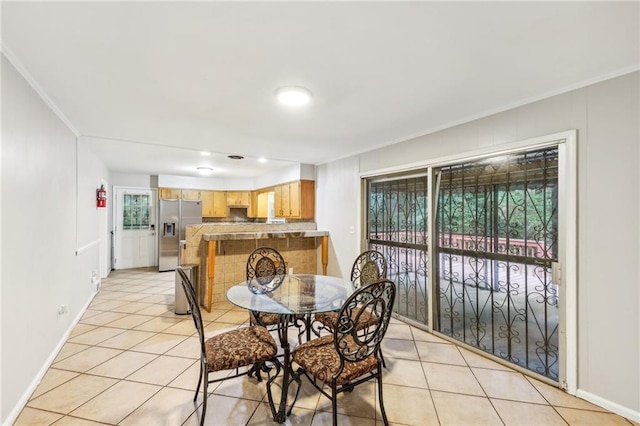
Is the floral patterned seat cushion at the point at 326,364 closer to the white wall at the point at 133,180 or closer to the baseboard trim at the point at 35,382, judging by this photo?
the baseboard trim at the point at 35,382

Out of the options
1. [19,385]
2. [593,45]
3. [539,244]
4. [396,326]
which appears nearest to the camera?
[593,45]

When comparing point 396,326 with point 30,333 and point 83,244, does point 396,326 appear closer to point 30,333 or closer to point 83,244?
point 30,333

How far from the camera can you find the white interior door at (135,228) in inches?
268

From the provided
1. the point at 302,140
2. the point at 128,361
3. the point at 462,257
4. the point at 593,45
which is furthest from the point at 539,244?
the point at 128,361

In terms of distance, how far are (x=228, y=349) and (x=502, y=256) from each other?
8.03ft

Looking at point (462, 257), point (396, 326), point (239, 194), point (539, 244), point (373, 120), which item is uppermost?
point (373, 120)

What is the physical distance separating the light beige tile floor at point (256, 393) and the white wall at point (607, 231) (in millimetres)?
275

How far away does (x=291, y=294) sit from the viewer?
2602 millimetres

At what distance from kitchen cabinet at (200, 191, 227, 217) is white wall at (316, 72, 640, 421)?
22.4 ft

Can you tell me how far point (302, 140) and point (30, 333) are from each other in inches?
123

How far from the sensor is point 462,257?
304 centimetres

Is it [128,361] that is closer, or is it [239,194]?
[128,361]

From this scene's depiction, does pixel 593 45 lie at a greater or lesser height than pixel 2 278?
greater

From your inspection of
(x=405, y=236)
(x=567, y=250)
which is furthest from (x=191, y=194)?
(x=567, y=250)
